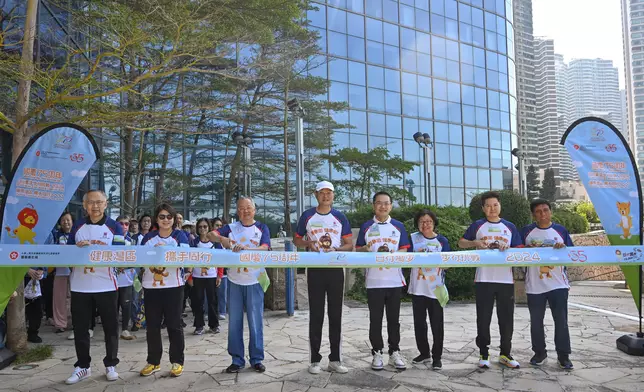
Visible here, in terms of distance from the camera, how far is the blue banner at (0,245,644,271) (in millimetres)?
4656

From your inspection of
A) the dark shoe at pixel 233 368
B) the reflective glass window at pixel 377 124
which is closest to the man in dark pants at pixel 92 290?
the dark shoe at pixel 233 368

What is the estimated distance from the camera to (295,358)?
5.60 metres

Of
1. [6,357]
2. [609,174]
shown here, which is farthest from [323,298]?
[609,174]

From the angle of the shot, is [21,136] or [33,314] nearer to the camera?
[21,136]

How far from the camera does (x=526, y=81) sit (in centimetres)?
8400

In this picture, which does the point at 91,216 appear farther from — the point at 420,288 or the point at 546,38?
the point at 546,38

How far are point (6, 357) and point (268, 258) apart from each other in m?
3.13

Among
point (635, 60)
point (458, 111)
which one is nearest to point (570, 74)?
point (635, 60)

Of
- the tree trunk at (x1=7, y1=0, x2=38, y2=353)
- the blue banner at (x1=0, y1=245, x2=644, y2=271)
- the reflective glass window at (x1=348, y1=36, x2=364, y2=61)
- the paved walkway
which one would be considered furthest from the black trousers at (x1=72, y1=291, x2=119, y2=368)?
the reflective glass window at (x1=348, y1=36, x2=364, y2=61)

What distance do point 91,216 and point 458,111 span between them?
2930 cm

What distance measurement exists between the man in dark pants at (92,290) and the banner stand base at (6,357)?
1.09 metres

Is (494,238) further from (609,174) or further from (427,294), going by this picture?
(609,174)

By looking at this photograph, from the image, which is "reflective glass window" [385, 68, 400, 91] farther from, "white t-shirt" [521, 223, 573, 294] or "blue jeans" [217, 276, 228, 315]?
"white t-shirt" [521, 223, 573, 294]

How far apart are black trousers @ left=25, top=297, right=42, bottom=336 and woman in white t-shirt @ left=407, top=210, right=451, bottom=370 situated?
4.94 metres
